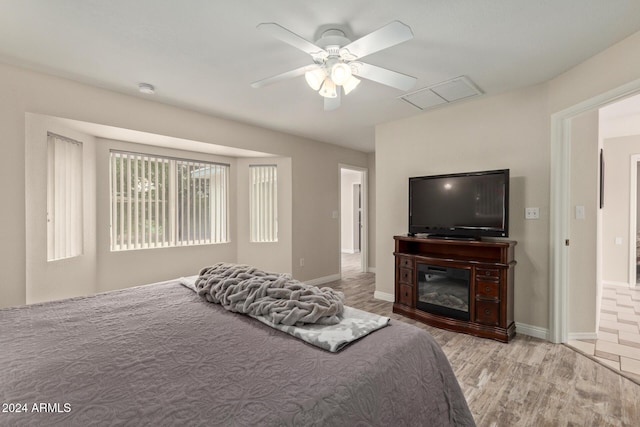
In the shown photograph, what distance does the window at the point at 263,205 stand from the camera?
4699mm

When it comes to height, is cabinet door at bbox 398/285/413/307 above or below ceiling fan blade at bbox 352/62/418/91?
below

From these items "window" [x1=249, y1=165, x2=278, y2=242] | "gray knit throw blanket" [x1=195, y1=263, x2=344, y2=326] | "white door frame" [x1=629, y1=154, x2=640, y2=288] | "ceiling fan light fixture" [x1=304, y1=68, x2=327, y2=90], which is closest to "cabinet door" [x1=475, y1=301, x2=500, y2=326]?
"gray knit throw blanket" [x1=195, y1=263, x2=344, y2=326]

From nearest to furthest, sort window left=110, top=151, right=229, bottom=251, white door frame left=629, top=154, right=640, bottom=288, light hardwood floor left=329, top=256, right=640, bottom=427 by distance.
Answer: light hardwood floor left=329, top=256, right=640, bottom=427 < window left=110, top=151, right=229, bottom=251 < white door frame left=629, top=154, right=640, bottom=288

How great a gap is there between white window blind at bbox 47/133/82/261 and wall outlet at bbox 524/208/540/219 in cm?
461

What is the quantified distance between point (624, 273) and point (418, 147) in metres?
3.94

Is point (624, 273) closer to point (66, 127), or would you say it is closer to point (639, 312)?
point (639, 312)

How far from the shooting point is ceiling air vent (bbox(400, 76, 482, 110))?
9.12ft

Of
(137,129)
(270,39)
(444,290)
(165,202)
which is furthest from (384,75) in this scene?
(165,202)

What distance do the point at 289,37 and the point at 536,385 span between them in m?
2.81

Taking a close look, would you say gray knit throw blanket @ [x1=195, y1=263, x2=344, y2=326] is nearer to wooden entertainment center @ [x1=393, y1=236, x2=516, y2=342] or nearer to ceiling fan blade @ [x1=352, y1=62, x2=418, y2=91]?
ceiling fan blade @ [x1=352, y1=62, x2=418, y2=91]

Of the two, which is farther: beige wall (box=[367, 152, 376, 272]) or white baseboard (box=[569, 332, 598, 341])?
beige wall (box=[367, 152, 376, 272])

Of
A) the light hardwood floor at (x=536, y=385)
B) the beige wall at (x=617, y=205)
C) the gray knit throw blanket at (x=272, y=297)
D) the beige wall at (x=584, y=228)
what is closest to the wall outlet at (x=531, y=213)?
the beige wall at (x=584, y=228)

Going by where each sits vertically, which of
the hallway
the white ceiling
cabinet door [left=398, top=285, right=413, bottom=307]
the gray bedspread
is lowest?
the hallway

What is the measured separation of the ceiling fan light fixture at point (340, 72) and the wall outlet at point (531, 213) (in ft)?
7.56
